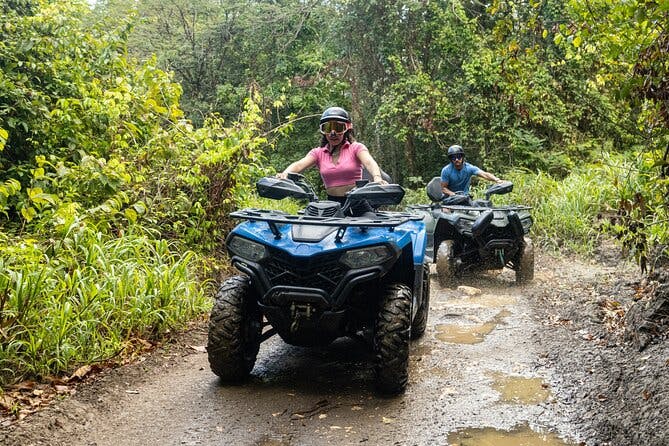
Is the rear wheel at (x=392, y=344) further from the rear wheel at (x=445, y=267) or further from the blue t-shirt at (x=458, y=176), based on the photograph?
the blue t-shirt at (x=458, y=176)

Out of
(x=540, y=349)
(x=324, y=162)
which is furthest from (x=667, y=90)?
(x=324, y=162)

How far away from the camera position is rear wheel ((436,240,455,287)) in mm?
8461

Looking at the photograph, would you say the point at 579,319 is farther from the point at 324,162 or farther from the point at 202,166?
the point at 202,166

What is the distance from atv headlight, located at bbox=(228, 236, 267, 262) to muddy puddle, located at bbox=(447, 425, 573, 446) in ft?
5.49

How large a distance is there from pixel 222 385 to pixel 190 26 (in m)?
21.8

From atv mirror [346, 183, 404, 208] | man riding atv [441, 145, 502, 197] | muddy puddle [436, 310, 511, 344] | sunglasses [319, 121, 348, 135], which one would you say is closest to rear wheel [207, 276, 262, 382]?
atv mirror [346, 183, 404, 208]

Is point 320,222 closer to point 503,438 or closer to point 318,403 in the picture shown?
point 318,403

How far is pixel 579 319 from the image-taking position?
19.5ft

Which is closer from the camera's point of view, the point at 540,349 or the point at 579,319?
the point at 540,349

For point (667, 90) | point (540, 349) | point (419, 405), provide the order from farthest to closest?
point (540, 349), point (419, 405), point (667, 90)

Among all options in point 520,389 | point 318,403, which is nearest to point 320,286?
point 318,403

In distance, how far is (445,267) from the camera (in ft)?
A: 27.8

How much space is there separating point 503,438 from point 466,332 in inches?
99.6

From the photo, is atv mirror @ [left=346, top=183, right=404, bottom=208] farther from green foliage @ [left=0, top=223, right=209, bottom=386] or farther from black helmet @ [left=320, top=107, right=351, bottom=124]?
green foliage @ [left=0, top=223, right=209, bottom=386]
